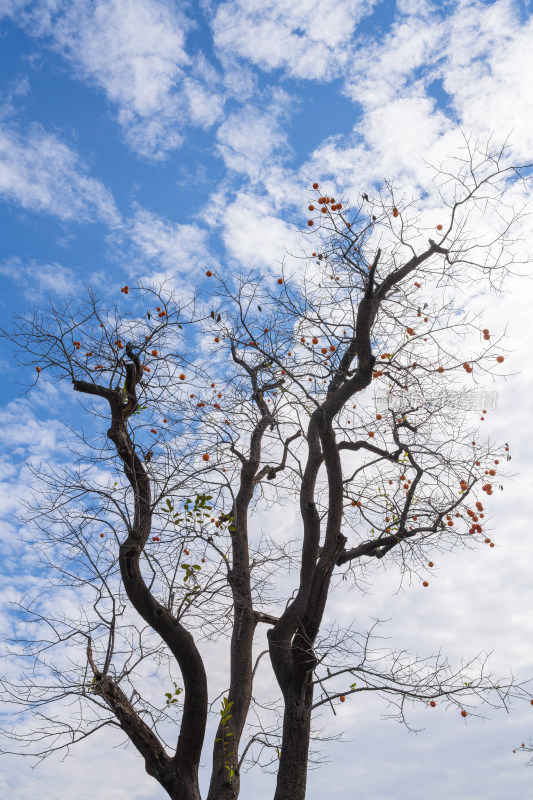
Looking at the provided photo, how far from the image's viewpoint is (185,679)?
5.19 m

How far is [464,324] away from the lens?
5977mm

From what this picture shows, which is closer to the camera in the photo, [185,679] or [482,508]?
[185,679]

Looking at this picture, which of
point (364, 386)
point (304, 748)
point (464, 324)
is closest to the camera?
point (304, 748)

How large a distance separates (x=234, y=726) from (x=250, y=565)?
1409mm

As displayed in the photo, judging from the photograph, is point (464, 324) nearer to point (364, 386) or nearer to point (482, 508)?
point (364, 386)

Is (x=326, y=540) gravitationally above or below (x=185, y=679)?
above

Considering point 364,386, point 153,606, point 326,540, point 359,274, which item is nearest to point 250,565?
point 326,540

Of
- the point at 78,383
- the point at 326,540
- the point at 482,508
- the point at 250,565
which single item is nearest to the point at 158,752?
the point at 250,565

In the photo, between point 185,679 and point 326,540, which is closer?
point 185,679

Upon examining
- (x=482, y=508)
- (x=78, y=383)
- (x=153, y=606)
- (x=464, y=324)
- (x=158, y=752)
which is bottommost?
(x=158, y=752)

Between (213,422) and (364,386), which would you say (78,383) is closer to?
(213,422)

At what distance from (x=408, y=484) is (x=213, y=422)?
2056mm

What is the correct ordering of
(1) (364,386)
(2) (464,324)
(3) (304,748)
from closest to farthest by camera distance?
1. (3) (304,748)
2. (1) (364,386)
3. (2) (464,324)

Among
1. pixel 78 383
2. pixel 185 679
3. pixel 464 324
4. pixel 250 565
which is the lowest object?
pixel 185 679
